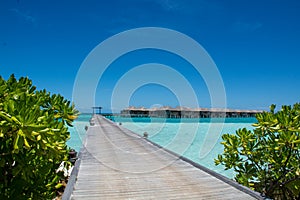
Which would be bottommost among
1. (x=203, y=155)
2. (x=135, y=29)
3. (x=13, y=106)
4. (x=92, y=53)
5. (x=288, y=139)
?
(x=203, y=155)

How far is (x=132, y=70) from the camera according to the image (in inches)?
453

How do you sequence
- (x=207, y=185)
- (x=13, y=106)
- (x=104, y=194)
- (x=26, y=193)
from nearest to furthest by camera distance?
(x=13, y=106)
(x=26, y=193)
(x=104, y=194)
(x=207, y=185)

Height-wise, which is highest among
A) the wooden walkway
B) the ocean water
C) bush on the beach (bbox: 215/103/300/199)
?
bush on the beach (bbox: 215/103/300/199)

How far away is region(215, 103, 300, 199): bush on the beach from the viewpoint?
120 inches

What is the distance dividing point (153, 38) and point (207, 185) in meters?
7.94

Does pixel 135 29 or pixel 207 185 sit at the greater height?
pixel 135 29

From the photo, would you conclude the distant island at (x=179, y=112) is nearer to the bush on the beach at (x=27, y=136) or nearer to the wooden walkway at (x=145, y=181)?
the wooden walkway at (x=145, y=181)

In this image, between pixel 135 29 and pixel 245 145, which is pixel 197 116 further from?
pixel 245 145

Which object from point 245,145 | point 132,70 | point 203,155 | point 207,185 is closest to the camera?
point 207,185

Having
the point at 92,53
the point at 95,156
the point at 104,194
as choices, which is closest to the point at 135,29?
the point at 92,53

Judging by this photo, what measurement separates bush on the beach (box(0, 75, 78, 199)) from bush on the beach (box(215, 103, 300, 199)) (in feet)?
8.42

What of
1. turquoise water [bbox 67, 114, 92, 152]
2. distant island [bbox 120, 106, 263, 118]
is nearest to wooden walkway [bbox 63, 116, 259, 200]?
turquoise water [bbox 67, 114, 92, 152]

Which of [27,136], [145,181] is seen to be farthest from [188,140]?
[27,136]

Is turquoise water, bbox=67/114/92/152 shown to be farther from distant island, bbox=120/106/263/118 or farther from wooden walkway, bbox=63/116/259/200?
distant island, bbox=120/106/263/118
